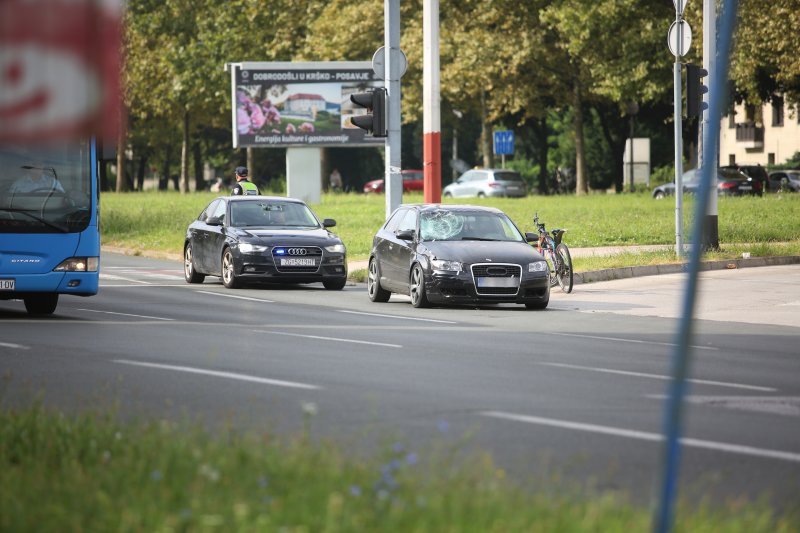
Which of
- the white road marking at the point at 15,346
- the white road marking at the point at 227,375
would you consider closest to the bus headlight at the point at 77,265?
the white road marking at the point at 15,346

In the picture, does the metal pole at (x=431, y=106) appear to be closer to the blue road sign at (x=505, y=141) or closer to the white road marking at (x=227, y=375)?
the white road marking at (x=227, y=375)

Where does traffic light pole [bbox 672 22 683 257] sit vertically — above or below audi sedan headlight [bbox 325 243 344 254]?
above

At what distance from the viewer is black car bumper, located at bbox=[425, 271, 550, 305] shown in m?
19.8

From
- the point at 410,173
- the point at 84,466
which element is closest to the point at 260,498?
the point at 84,466

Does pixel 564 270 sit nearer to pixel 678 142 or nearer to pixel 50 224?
pixel 678 142

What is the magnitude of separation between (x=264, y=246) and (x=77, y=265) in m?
5.77

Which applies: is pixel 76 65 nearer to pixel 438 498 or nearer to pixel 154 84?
pixel 438 498

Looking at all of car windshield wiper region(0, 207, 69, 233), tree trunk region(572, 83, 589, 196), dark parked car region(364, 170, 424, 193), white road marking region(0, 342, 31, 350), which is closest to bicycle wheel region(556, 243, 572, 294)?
car windshield wiper region(0, 207, 69, 233)

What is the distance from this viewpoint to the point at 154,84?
8250 cm

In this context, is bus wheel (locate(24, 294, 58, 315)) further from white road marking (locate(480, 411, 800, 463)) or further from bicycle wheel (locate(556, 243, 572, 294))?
white road marking (locate(480, 411, 800, 463))

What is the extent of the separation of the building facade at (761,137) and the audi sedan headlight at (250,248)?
70.6 m

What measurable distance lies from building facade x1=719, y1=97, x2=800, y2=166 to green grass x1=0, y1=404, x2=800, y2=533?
85.6 m

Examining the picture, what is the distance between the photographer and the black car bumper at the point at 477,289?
19.8 metres

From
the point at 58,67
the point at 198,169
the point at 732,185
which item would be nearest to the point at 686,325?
the point at 58,67
